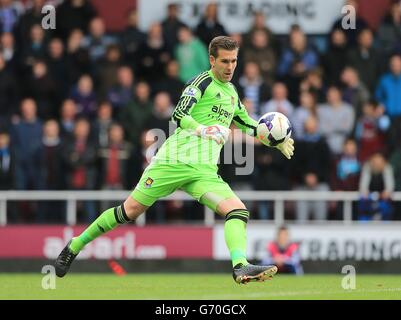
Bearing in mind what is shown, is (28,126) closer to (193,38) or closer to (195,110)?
(193,38)

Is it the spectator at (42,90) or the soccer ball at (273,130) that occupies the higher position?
the spectator at (42,90)

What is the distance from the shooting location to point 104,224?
13.2 meters

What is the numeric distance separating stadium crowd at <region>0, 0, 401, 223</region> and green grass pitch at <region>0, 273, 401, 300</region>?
2899mm

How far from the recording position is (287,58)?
69.7ft

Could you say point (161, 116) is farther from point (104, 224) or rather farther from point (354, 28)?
point (104, 224)

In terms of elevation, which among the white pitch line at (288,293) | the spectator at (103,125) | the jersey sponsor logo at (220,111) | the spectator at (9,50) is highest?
the spectator at (9,50)

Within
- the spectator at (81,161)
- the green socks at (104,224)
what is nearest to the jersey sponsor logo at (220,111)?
the green socks at (104,224)

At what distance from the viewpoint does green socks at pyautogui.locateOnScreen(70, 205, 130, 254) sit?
13.1m

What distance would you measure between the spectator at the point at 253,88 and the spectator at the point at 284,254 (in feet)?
8.28

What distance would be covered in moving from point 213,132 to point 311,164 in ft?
25.4

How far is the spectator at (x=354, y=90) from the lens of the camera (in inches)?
814

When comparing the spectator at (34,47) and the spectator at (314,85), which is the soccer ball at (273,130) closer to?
the spectator at (314,85)

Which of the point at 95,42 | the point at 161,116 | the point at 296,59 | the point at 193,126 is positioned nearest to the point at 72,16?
the point at 95,42

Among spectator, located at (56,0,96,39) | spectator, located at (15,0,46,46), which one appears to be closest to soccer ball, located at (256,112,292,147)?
spectator, located at (15,0,46,46)
